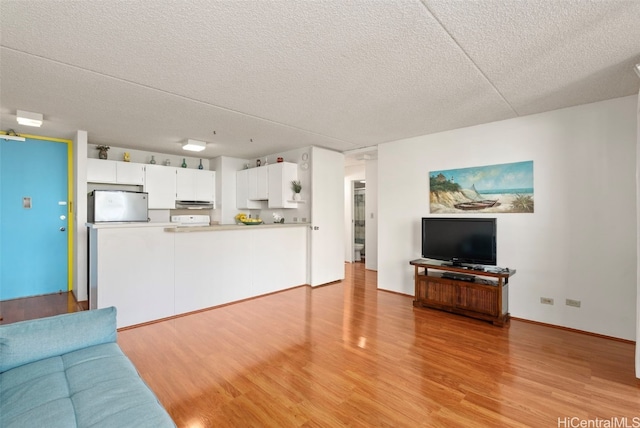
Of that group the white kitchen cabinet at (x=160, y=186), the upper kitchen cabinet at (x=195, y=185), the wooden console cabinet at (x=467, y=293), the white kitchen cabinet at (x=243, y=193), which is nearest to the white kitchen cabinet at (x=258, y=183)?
the white kitchen cabinet at (x=243, y=193)

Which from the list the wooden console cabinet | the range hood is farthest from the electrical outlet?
the range hood

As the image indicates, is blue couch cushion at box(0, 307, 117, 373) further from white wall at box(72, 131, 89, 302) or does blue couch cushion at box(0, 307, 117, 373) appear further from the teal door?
the teal door

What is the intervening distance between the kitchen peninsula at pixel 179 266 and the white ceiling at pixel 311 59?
149cm

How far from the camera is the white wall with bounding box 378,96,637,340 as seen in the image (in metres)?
2.95

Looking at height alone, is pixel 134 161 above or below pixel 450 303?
above

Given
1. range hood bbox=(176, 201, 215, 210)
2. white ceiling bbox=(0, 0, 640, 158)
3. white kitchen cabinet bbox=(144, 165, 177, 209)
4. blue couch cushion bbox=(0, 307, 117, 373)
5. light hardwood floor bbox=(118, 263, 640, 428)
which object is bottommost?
light hardwood floor bbox=(118, 263, 640, 428)

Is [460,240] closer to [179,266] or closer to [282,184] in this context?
[282,184]

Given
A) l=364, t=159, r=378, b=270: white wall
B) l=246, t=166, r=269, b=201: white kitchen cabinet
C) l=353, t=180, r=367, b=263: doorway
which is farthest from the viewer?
l=353, t=180, r=367, b=263: doorway

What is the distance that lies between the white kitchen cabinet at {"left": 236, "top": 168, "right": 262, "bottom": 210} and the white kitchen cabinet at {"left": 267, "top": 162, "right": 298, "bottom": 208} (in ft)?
2.61

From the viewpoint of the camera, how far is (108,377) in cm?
150

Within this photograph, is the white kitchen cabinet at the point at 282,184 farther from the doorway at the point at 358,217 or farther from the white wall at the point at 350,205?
the doorway at the point at 358,217

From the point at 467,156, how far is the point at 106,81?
4.16 m

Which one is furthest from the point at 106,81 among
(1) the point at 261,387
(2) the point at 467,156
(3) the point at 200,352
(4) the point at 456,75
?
(2) the point at 467,156

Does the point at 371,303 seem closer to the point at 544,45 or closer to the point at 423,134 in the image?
the point at 423,134
